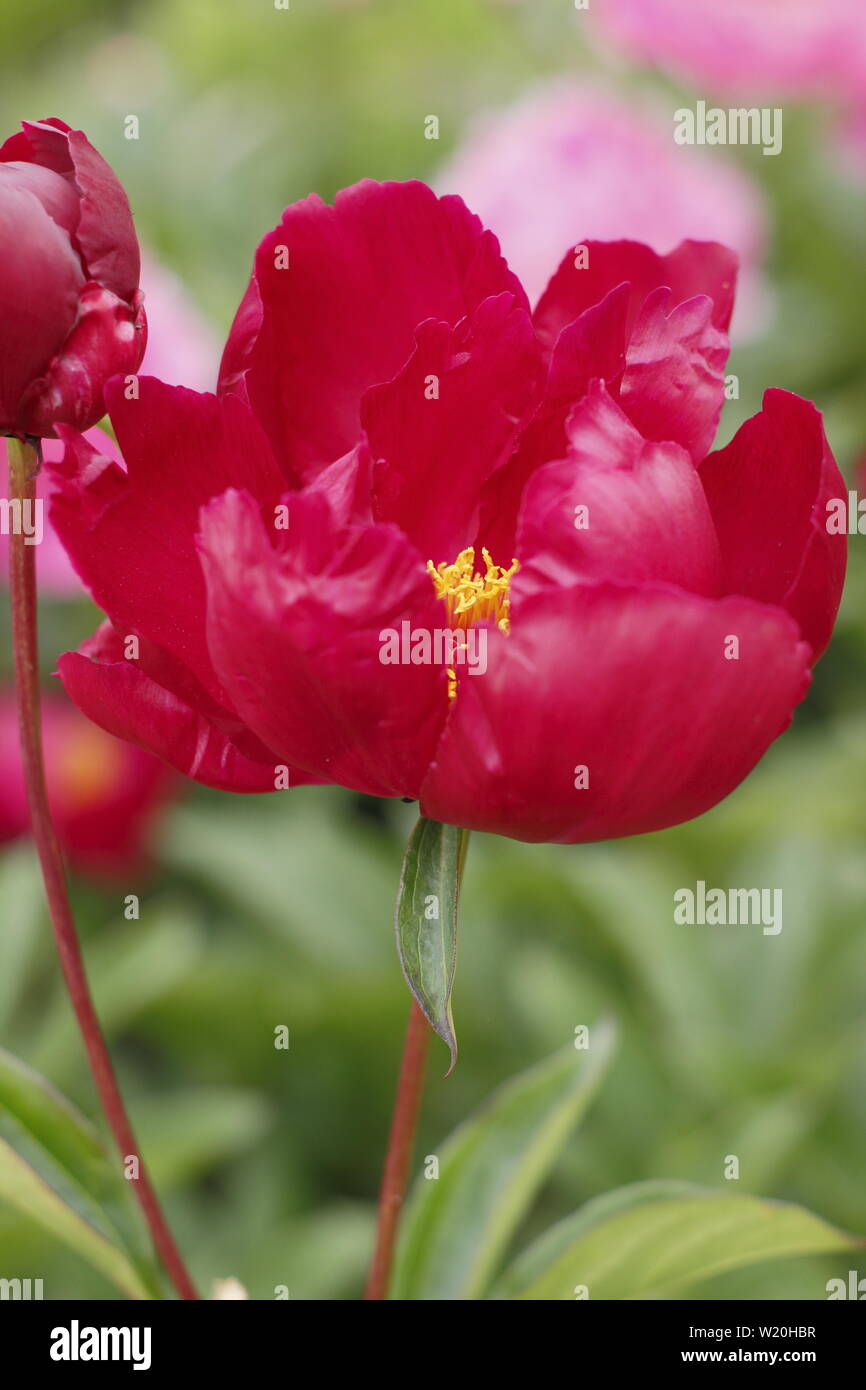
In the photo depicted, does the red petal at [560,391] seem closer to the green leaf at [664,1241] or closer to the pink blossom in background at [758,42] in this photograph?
the green leaf at [664,1241]

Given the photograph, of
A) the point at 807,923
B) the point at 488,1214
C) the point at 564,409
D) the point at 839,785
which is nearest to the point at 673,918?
the point at 807,923

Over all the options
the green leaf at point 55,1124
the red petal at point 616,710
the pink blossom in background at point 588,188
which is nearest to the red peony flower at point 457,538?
the red petal at point 616,710

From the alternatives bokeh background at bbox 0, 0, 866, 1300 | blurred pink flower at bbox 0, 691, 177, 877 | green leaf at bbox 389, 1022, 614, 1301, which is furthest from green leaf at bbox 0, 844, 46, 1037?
green leaf at bbox 389, 1022, 614, 1301

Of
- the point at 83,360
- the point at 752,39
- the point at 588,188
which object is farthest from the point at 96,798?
the point at 752,39

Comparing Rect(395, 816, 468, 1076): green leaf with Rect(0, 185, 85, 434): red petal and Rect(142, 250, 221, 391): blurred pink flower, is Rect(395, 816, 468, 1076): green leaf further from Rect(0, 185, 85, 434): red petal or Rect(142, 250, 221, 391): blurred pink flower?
Rect(142, 250, 221, 391): blurred pink flower

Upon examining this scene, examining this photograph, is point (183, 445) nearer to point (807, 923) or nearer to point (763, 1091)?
point (763, 1091)

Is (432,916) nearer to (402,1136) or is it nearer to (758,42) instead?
(402,1136)
